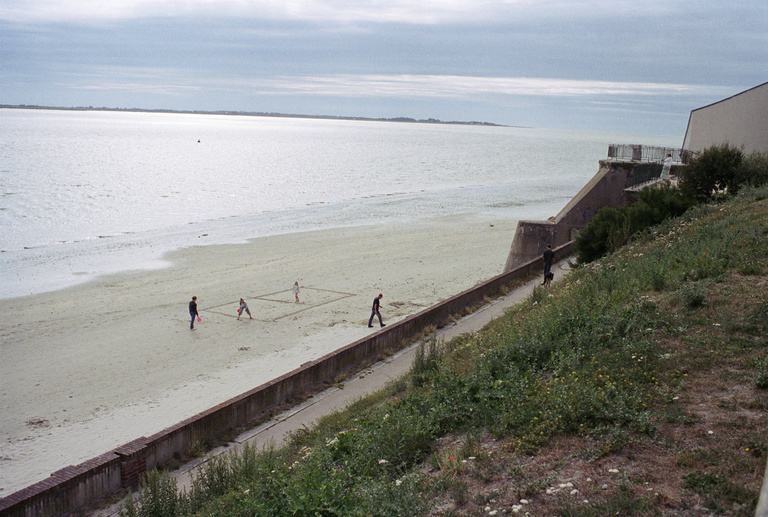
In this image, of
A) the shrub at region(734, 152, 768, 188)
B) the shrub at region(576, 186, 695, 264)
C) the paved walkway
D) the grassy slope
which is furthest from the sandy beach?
the shrub at region(734, 152, 768, 188)

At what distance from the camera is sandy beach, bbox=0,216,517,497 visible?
13.6 metres

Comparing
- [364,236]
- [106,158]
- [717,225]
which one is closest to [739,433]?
[717,225]

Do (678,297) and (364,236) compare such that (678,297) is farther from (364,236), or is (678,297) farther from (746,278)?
(364,236)

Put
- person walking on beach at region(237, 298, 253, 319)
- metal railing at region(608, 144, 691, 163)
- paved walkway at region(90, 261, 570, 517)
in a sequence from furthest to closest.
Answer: metal railing at region(608, 144, 691, 163) < person walking on beach at region(237, 298, 253, 319) < paved walkway at region(90, 261, 570, 517)

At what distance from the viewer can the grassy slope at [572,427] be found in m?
5.34

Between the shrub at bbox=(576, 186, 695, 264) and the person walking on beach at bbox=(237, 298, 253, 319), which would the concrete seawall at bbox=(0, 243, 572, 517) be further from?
the person walking on beach at bbox=(237, 298, 253, 319)

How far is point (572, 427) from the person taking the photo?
648cm

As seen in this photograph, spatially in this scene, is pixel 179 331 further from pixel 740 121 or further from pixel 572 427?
pixel 740 121

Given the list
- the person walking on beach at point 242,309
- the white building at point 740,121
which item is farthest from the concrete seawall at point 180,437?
the white building at point 740,121

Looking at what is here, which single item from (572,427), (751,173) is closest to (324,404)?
(572,427)

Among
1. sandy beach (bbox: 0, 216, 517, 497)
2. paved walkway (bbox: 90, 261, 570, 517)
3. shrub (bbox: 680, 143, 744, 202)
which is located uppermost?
shrub (bbox: 680, 143, 744, 202)

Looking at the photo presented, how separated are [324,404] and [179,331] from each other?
423 inches

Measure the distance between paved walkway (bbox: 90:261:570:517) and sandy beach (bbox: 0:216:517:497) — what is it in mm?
3878

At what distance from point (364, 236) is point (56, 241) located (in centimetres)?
1925
